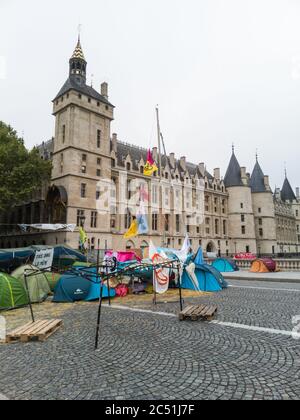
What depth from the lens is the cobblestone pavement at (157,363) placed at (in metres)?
4.30

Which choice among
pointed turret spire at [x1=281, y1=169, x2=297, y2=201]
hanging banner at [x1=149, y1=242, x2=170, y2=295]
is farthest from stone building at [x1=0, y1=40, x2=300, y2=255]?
pointed turret spire at [x1=281, y1=169, x2=297, y2=201]

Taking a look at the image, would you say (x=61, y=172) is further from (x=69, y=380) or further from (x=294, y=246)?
(x=294, y=246)

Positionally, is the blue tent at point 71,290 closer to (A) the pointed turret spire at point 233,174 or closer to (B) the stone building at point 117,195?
(B) the stone building at point 117,195

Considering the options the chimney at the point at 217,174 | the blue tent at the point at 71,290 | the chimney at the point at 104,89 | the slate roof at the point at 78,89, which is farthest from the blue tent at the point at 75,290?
the chimney at the point at 217,174

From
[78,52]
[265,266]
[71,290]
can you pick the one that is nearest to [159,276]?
[71,290]

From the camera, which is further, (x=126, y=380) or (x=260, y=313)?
(x=260, y=313)

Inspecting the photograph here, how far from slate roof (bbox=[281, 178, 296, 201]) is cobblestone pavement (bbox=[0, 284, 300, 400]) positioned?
103393 mm

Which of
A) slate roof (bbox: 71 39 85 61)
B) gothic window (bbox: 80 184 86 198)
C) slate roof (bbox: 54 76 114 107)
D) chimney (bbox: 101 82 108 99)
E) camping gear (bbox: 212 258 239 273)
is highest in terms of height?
slate roof (bbox: 71 39 85 61)

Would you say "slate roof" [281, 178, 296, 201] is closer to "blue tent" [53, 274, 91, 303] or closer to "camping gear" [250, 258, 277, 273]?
"camping gear" [250, 258, 277, 273]

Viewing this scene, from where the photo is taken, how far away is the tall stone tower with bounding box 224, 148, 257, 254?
6393 cm

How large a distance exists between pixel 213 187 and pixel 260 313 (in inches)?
2267

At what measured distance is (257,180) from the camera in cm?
7025

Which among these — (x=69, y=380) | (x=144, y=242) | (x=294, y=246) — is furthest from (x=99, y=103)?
(x=294, y=246)
